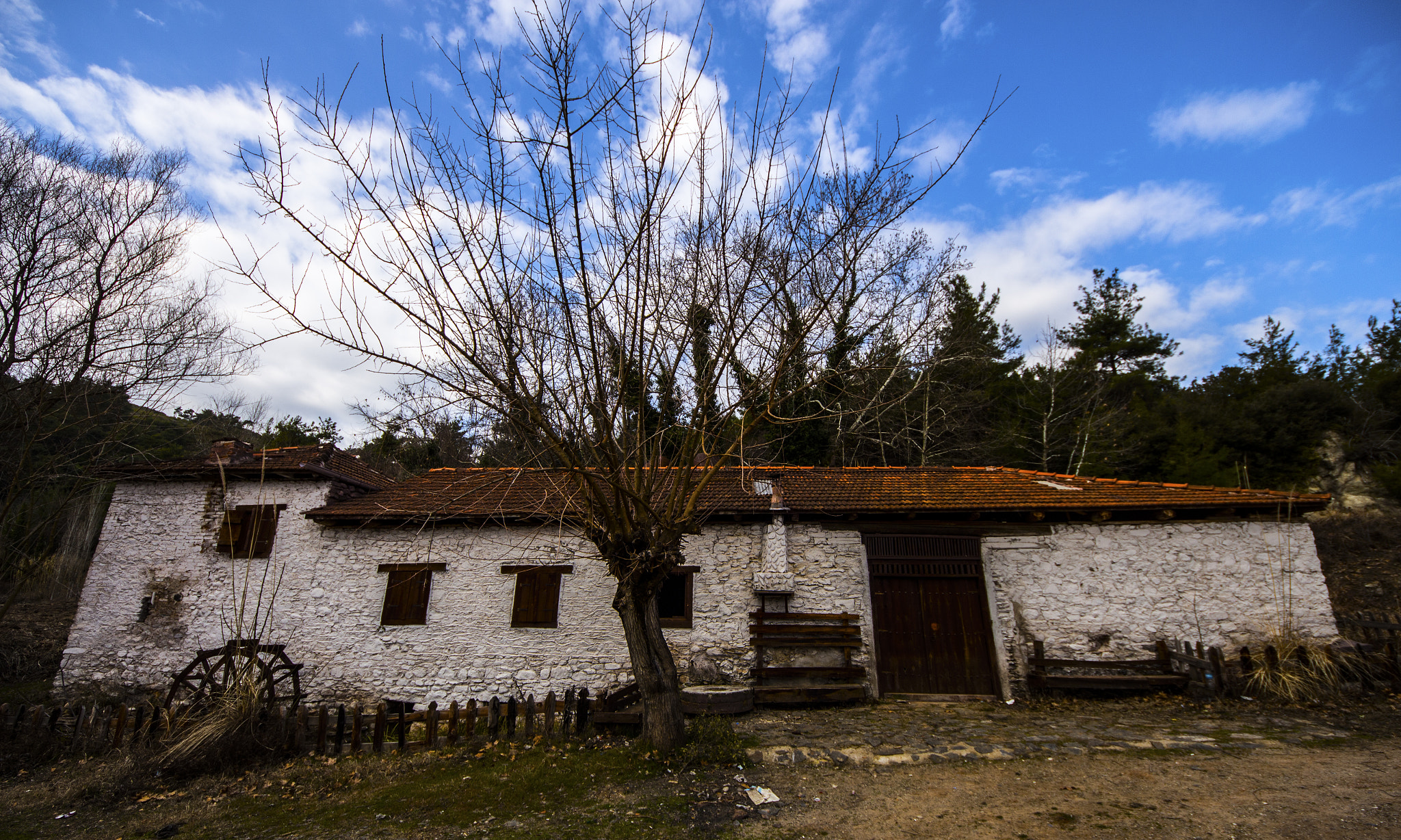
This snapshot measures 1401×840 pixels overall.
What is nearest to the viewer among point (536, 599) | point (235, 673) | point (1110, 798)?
point (1110, 798)

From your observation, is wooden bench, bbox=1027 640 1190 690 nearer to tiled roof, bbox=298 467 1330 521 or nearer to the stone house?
the stone house

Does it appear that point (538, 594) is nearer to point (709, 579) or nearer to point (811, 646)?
point (709, 579)

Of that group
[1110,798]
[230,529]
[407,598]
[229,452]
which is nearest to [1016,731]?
[1110,798]

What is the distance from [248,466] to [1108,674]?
14.0m

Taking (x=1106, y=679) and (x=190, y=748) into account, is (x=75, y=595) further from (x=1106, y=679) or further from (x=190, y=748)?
(x=1106, y=679)

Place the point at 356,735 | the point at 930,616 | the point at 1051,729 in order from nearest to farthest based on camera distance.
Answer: the point at 356,735, the point at 1051,729, the point at 930,616

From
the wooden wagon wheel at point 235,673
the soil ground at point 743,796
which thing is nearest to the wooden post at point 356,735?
the soil ground at point 743,796

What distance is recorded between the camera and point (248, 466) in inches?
410

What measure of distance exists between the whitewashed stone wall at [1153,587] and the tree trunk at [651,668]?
211 inches

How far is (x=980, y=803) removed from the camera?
15.1 ft

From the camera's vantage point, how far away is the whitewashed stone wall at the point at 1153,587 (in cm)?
798

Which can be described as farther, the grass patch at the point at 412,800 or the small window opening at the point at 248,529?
the small window opening at the point at 248,529

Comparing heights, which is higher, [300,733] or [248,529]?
[248,529]

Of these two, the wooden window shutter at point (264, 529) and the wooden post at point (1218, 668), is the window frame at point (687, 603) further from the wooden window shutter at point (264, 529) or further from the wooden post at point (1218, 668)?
the wooden window shutter at point (264, 529)
